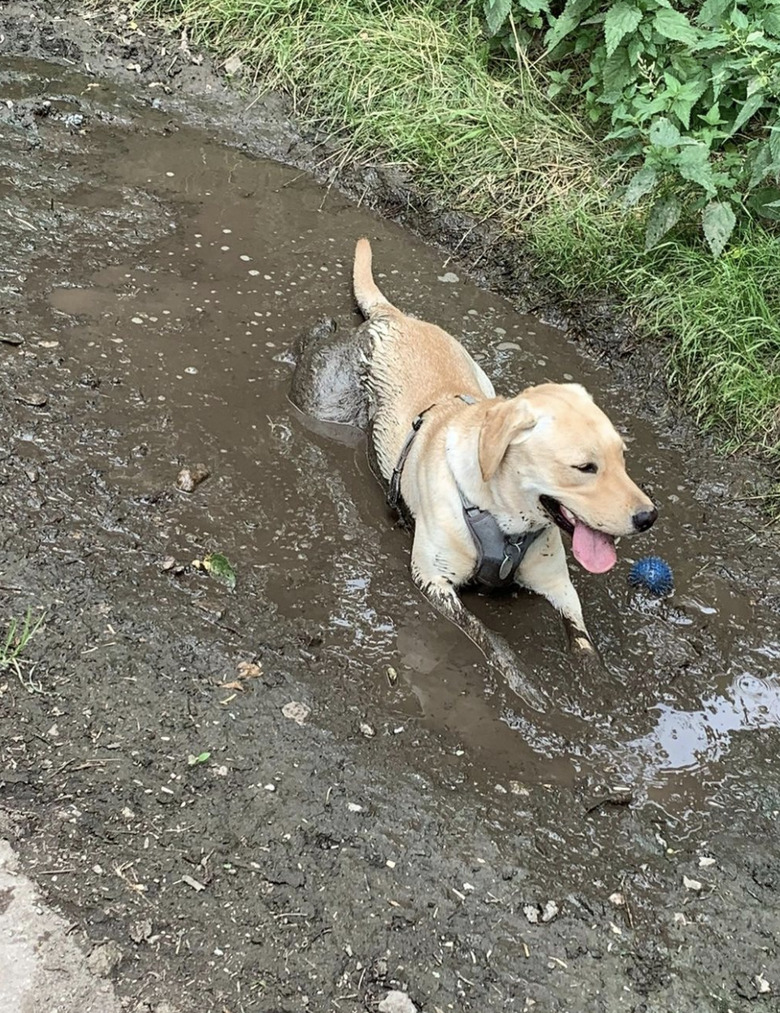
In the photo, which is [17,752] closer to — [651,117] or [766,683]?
[766,683]

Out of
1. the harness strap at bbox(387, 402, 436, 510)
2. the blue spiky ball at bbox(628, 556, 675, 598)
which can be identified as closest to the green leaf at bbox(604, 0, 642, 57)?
the harness strap at bbox(387, 402, 436, 510)

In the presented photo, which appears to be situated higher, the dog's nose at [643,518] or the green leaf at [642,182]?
the green leaf at [642,182]

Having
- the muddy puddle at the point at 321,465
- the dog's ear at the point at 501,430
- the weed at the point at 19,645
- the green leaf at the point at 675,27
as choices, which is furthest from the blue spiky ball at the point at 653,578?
the green leaf at the point at 675,27

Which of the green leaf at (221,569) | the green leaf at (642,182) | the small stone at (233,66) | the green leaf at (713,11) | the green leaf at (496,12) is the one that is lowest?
the green leaf at (221,569)

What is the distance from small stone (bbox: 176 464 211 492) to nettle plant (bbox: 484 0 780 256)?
3.03 metres

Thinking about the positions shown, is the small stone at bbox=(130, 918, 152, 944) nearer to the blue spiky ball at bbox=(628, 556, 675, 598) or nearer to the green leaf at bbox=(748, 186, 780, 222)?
the blue spiky ball at bbox=(628, 556, 675, 598)

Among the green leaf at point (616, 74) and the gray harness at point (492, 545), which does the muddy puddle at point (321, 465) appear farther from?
the green leaf at point (616, 74)

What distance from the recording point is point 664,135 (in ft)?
16.6

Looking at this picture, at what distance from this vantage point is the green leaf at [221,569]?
12.1 ft

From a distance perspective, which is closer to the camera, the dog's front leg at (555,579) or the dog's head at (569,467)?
the dog's head at (569,467)

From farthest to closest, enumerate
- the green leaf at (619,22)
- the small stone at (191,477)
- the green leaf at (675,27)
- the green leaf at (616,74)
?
the green leaf at (616,74)
the green leaf at (619,22)
the green leaf at (675,27)
the small stone at (191,477)

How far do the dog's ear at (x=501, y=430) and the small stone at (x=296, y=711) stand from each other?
1.10 metres

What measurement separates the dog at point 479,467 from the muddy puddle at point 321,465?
13 centimetres

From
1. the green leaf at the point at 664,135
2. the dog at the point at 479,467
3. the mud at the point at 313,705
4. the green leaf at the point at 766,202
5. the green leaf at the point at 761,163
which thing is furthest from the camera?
the green leaf at the point at 766,202
